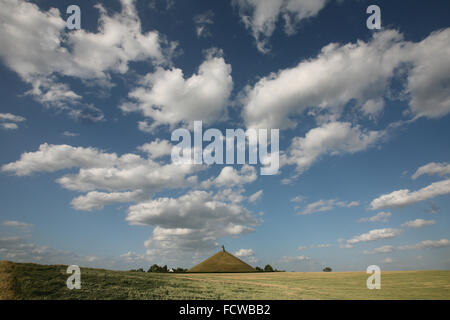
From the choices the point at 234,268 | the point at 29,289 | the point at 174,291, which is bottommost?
the point at 234,268

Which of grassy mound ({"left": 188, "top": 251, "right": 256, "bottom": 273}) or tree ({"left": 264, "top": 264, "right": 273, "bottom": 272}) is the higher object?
grassy mound ({"left": 188, "top": 251, "right": 256, "bottom": 273})

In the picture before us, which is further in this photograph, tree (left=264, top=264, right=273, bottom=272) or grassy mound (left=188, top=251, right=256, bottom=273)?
tree (left=264, top=264, right=273, bottom=272)

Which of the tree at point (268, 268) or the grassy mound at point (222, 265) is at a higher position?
the grassy mound at point (222, 265)

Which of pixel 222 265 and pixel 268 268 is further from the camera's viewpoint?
pixel 268 268

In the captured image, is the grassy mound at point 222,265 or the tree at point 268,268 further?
the tree at point 268,268

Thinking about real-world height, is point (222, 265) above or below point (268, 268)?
above
